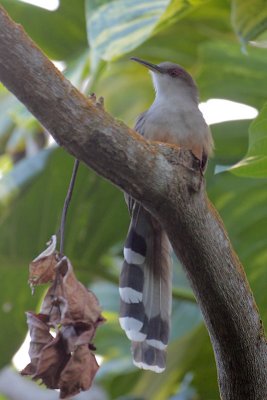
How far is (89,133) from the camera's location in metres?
1.93

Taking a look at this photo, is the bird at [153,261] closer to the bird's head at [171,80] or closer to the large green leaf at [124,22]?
the bird's head at [171,80]

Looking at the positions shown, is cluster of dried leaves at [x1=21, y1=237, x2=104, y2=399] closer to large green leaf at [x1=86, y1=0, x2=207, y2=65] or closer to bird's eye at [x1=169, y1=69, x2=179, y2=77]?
large green leaf at [x1=86, y1=0, x2=207, y2=65]

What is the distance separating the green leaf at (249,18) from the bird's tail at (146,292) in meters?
0.72

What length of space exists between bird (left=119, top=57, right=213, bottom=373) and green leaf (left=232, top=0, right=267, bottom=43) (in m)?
0.42

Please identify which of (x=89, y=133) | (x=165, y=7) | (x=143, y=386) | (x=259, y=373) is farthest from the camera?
(x=143, y=386)

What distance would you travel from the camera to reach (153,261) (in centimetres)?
303

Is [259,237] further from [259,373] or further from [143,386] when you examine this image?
[259,373]

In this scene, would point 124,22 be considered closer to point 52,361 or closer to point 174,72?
point 174,72

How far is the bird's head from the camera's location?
382 cm

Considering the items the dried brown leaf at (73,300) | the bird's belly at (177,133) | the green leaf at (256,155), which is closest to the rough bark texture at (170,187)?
the dried brown leaf at (73,300)

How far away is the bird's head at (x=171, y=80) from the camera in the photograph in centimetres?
382

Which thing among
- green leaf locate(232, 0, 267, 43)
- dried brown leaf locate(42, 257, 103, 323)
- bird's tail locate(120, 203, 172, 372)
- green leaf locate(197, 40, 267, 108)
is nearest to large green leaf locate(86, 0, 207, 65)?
green leaf locate(232, 0, 267, 43)

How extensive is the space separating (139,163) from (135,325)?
0.95m

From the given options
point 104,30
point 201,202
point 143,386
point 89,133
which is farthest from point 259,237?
point 89,133
